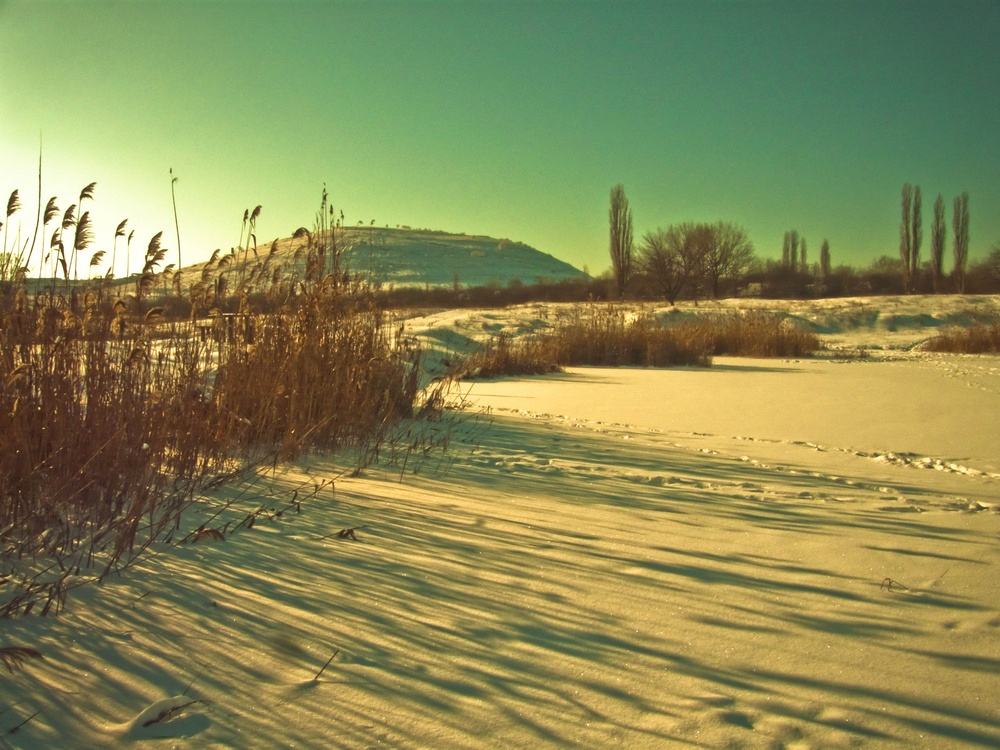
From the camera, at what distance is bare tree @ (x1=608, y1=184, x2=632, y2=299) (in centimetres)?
3152

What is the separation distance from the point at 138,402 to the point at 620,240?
103 ft

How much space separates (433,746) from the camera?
1.00 m

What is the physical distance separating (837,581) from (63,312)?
2.41 meters

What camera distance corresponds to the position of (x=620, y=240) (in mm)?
32469

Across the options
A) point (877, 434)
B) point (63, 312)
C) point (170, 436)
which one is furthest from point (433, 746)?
point (877, 434)

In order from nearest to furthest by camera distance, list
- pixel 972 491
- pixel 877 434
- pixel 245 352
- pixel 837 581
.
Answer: pixel 837 581, pixel 972 491, pixel 245 352, pixel 877 434

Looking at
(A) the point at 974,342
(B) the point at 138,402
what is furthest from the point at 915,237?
(B) the point at 138,402

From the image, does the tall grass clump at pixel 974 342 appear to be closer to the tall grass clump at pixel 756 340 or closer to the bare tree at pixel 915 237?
the tall grass clump at pixel 756 340

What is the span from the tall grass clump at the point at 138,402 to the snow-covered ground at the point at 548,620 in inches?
6.7

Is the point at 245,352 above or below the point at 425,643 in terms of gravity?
above

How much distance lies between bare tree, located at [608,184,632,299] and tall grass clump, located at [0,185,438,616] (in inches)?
1119

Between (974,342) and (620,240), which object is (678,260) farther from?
(974,342)

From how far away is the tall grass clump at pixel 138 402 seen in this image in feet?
5.75

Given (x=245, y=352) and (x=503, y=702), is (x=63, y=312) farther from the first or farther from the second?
(x=503, y=702)
